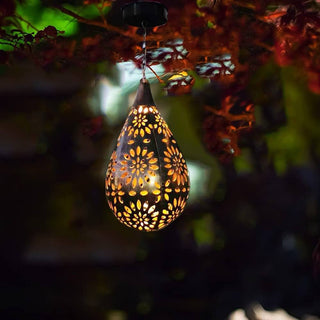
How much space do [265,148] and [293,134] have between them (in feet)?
0.46

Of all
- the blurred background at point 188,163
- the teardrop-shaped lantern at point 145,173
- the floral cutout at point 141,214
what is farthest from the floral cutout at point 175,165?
the blurred background at point 188,163

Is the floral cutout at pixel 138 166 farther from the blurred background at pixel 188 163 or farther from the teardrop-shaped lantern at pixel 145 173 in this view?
the blurred background at pixel 188 163

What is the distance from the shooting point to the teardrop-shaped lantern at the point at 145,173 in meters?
1.12

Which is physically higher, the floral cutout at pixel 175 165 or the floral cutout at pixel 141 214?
the floral cutout at pixel 175 165

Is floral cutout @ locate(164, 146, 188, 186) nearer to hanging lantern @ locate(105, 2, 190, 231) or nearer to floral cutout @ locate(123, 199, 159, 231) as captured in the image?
hanging lantern @ locate(105, 2, 190, 231)

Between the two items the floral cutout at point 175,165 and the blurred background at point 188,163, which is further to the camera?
the blurred background at point 188,163

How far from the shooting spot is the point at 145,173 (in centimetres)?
112

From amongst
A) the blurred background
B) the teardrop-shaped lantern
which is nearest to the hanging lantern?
the teardrop-shaped lantern

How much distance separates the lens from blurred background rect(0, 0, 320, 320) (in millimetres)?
1896

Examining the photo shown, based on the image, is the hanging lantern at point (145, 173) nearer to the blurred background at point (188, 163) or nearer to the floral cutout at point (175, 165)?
the floral cutout at point (175, 165)

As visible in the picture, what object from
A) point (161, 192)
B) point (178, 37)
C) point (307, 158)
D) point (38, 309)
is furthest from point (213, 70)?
point (38, 309)

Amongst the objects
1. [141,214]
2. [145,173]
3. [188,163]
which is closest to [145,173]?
[145,173]

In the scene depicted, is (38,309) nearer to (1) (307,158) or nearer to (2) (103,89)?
(2) (103,89)

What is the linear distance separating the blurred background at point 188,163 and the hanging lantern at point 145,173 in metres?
0.75
